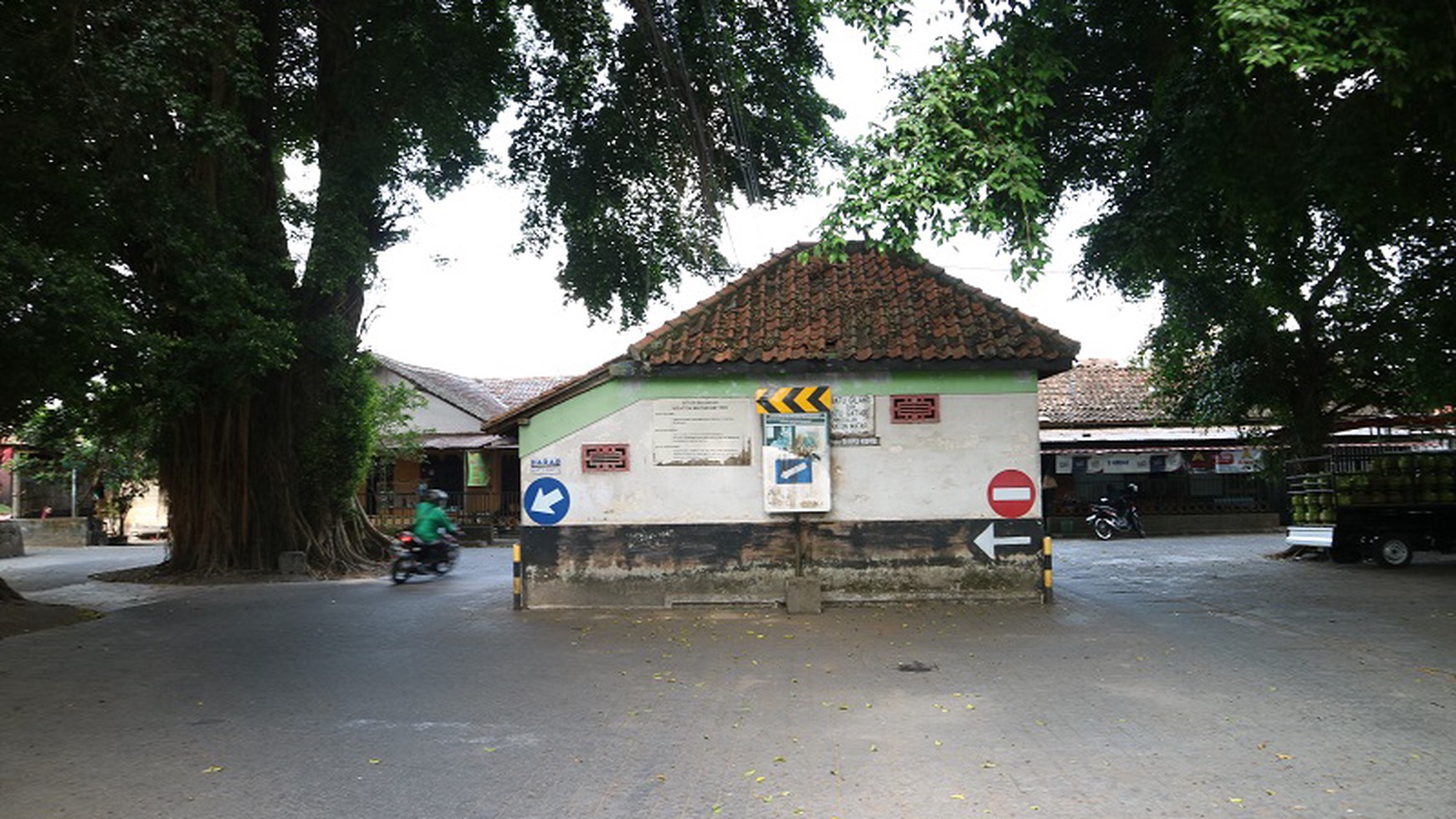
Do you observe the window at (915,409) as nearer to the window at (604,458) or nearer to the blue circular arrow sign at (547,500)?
the window at (604,458)

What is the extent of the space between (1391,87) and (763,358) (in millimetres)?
6528

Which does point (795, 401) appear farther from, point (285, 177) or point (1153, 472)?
point (1153, 472)

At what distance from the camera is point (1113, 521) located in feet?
86.6

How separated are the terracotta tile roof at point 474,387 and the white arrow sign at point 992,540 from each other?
1856 cm

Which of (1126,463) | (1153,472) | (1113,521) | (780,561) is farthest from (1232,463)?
(780,561)

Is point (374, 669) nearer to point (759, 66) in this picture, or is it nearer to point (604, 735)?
point (604, 735)

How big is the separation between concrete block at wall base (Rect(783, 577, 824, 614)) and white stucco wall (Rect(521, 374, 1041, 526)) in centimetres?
90

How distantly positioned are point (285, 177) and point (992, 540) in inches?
598

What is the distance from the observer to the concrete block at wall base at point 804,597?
38.2ft

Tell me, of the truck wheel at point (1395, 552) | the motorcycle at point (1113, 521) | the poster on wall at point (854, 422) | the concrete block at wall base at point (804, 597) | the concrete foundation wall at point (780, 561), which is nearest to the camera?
the concrete block at wall base at point (804, 597)

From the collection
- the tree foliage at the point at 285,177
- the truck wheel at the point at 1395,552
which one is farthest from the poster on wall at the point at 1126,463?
the tree foliage at the point at 285,177

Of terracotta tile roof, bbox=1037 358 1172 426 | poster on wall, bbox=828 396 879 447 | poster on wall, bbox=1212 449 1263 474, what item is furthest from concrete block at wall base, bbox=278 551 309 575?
poster on wall, bbox=1212 449 1263 474

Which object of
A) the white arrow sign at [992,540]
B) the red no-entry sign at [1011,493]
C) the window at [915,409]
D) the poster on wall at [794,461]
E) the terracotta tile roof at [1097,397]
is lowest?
the white arrow sign at [992,540]

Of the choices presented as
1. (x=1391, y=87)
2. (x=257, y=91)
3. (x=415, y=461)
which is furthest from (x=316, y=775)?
(x=415, y=461)
